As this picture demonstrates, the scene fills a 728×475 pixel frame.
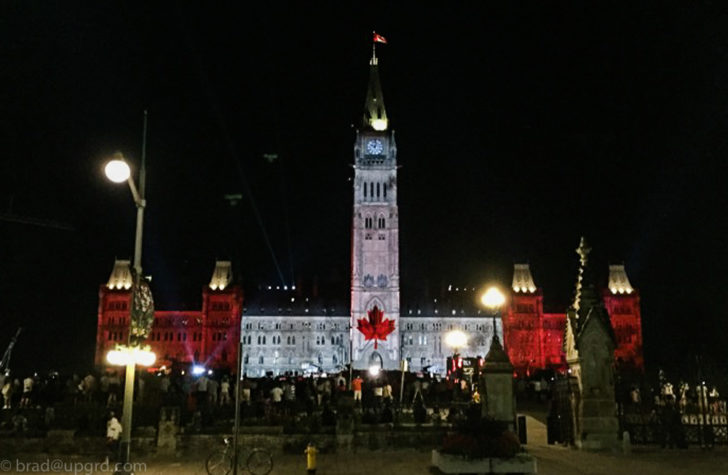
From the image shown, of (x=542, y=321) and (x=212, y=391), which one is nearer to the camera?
(x=212, y=391)

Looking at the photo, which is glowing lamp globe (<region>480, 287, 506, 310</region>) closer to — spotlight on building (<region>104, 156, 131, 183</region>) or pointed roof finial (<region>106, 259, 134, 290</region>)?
spotlight on building (<region>104, 156, 131, 183</region>)

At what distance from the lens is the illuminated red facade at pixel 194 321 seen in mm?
98188

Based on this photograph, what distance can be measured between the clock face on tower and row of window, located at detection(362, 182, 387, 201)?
4.84 meters

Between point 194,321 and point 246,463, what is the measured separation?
9420 centimetres

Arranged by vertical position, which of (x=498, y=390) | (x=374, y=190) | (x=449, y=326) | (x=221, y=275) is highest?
(x=374, y=190)

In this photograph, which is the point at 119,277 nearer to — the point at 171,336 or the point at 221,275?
the point at 171,336

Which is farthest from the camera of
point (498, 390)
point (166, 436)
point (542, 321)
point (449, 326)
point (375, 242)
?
point (449, 326)

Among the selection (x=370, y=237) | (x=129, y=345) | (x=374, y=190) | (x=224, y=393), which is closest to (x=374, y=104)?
(x=374, y=190)

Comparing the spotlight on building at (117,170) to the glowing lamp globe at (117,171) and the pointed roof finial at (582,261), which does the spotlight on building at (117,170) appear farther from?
the pointed roof finial at (582,261)

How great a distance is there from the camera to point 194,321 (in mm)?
106188

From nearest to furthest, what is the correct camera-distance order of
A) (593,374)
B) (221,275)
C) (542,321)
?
(593,374), (542,321), (221,275)

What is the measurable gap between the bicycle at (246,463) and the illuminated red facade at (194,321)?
83417mm

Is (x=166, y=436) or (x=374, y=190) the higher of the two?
(x=374, y=190)

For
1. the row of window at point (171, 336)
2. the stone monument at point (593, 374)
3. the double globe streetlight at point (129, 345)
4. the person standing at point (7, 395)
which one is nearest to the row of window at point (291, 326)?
the row of window at point (171, 336)
